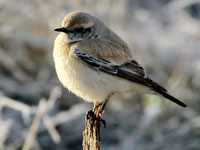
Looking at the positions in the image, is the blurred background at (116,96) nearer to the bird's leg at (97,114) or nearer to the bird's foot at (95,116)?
the bird's leg at (97,114)

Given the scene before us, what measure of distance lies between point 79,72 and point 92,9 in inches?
151

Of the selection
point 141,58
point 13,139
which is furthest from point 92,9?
point 13,139

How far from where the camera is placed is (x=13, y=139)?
26.7ft

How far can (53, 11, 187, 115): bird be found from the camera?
5668 millimetres

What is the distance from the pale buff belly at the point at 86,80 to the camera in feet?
18.4

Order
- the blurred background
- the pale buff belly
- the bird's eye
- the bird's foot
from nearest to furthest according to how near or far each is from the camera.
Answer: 1. the bird's foot
2. the pale buff belly
3. the bird's eye
4. the blurred background

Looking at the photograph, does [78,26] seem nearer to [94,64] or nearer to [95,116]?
[94,64]

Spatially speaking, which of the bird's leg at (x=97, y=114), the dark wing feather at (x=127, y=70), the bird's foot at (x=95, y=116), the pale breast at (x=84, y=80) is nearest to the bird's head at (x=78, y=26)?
the dark wing feather at (x=127, y=70)

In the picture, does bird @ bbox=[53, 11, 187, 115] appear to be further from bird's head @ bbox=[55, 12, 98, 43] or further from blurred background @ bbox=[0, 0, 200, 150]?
blurred background @ bbox=[0, 0, 200, 150]

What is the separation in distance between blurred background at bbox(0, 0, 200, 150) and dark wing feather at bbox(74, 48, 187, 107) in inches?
95.4

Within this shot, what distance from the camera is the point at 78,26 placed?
19.3 feet

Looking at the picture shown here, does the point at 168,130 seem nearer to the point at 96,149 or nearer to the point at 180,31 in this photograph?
the point at 180,31

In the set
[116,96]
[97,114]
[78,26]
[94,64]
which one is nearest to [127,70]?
[94,64]

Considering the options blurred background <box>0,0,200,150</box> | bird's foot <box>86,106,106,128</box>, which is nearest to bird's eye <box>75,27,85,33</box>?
bird's foot <box>86,106,106,128</box>
